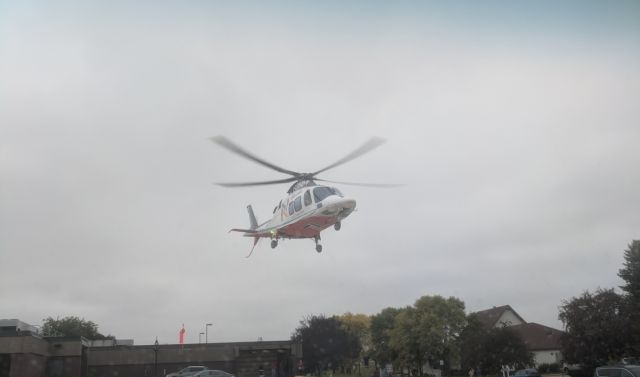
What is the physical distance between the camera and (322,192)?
24.4 metres

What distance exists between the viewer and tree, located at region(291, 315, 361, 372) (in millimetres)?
62594

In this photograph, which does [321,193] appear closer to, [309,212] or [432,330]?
[309,212]

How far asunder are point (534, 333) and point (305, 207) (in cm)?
6059

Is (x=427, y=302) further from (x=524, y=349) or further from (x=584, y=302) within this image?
(x=584, y=302)

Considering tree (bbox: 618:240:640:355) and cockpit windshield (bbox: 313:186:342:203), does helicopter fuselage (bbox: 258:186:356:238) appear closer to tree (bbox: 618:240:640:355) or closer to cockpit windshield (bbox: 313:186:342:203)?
cockpit windshield (bbox: 313:186:342:203)

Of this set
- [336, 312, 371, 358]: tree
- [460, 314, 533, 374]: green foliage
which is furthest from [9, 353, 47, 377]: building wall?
[336, 312, 371, 358]: tree

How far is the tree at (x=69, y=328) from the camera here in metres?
98.4

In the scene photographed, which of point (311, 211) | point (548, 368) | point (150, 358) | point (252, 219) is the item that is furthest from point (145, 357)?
point (548, 368)

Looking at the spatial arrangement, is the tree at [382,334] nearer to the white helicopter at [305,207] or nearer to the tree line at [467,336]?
the tree line at [467,336]

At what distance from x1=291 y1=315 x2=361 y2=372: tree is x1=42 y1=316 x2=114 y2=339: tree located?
50.3 m

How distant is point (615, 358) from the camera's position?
44.2 meters

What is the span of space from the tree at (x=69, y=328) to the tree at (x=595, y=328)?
3112 inches

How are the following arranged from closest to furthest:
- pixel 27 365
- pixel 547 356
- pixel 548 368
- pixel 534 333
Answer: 1. pixel 27 365
2. pixel 548 368
3. pixel 547 356
4. pixel 534 333

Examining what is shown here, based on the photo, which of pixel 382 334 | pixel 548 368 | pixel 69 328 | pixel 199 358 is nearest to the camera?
pixel 199 358
